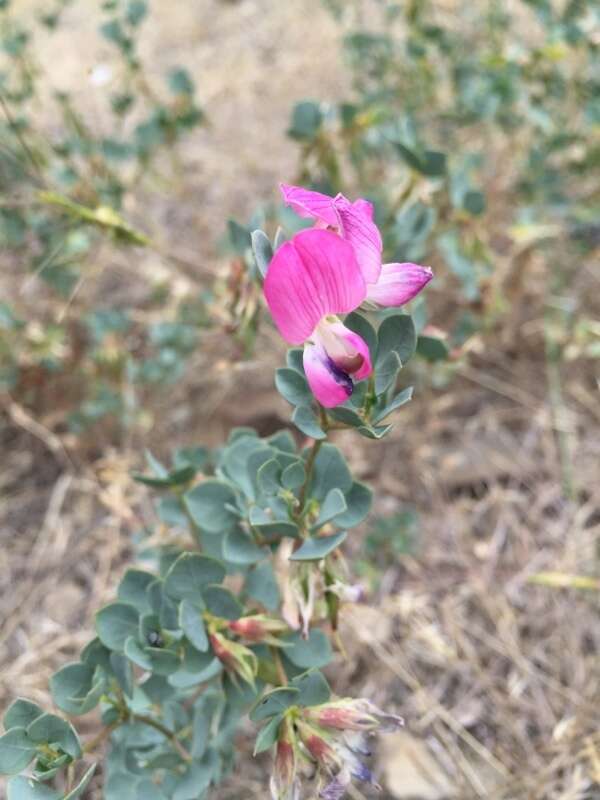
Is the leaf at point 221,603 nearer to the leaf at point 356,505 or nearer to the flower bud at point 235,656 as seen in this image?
the flower bud at point 235,656

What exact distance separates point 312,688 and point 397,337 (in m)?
0.38

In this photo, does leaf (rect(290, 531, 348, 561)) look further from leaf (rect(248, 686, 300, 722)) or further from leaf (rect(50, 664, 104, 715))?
leaf (rect(50, 664, 104, 715))

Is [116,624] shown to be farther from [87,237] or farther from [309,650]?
[87,237]

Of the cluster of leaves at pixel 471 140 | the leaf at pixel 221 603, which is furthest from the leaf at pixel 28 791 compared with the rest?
the cluster of leaves at pixel 471 140

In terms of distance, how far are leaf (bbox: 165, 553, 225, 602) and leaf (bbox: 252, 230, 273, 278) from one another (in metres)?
0.36

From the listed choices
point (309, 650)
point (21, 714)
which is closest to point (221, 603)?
point (309, 650)

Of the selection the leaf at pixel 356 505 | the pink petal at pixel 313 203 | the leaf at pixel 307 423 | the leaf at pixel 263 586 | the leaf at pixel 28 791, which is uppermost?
the pink petal at pixel 313 203

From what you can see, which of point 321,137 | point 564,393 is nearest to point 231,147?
point 321,137

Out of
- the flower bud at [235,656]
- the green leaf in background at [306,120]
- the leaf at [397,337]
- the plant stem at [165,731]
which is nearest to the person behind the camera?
the leaf at [397,337]

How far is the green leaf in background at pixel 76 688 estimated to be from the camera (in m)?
0.94

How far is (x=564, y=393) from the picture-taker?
1.94 metres

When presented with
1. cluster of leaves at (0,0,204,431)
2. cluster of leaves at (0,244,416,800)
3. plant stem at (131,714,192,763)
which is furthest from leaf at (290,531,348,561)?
cluster of leaves at (0,0,204,431)

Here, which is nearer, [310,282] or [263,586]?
[310,282]

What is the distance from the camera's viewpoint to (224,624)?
1007 mm
